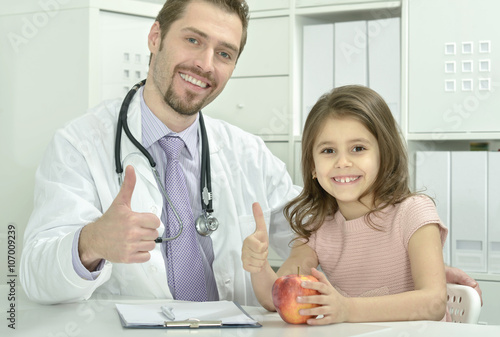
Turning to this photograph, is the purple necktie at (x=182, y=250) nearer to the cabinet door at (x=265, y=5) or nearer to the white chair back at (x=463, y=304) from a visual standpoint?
the white chair back at (x=463, y=304)

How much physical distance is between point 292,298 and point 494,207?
138 cm

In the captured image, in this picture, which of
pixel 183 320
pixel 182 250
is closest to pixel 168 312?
pixel 183 320

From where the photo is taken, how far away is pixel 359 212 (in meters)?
1.41

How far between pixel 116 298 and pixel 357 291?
49 cm

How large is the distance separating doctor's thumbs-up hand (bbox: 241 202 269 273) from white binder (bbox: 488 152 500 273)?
130cm

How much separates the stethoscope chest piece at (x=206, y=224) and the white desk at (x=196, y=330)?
397 millimetres

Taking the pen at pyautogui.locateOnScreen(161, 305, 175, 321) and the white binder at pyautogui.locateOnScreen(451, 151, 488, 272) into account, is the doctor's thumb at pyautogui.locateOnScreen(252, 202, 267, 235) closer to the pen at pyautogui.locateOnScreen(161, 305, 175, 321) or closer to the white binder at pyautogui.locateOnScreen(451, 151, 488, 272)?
the pen at pyautogui.locateOnScreen(161, 305, 175, 321)

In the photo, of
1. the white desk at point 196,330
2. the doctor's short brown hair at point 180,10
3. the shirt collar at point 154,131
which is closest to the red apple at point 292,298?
the white desk at point 196,330

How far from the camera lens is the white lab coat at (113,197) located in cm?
124

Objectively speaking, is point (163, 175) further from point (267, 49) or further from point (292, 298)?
point (267, 49)

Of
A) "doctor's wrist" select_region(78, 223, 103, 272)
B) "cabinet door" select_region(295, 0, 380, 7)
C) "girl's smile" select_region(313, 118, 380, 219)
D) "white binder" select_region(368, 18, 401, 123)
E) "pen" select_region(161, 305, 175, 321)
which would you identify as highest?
"cabinet door" select_region(295, 0, 380, 7)

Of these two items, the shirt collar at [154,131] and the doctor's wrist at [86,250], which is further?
the shirt collar at [154,131]

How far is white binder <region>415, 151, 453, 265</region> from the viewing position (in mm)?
2270

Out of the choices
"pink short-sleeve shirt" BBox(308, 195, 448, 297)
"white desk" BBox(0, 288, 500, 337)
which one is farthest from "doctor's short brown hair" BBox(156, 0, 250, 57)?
"white desk" BBox(0, 288, 500, 337)
